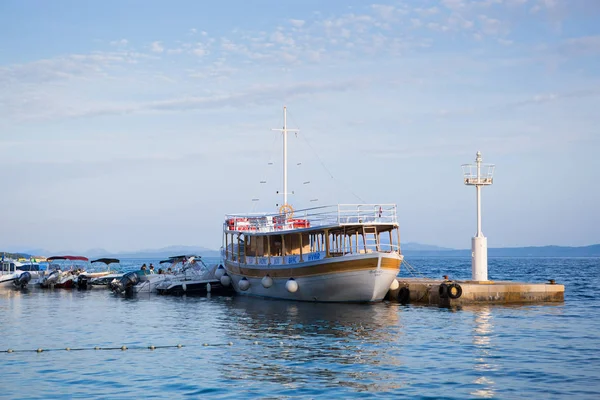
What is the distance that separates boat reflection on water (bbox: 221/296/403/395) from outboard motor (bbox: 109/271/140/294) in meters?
17.7

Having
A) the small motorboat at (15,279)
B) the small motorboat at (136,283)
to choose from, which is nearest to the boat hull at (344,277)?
the small motorboat at (136,283)

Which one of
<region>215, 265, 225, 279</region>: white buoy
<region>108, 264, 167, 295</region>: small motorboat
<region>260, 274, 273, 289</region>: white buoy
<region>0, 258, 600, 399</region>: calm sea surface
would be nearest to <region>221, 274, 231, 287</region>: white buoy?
<region>215, 265, 225, 279</region>: white buoy

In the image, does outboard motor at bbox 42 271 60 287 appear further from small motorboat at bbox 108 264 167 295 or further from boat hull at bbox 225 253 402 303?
boat hull at bbox 225 253 402 303

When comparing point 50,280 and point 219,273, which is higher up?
point 219,273

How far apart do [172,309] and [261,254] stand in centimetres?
715

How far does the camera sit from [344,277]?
125 ft

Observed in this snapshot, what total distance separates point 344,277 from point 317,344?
1283 centimetres

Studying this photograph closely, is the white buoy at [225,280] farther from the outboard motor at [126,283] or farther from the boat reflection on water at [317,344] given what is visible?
the boat reflection on water at [317,344]

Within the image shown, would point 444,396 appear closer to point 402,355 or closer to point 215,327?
point 402,355

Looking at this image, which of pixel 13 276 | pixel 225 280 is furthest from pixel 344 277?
pixel 13 276

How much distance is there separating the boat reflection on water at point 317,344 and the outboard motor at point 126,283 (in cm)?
1774

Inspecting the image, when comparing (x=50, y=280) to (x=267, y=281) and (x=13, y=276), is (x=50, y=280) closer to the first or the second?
(x=13, y=276)

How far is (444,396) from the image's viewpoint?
56.9 ft

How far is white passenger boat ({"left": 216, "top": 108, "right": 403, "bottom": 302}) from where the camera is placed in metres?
37.8
